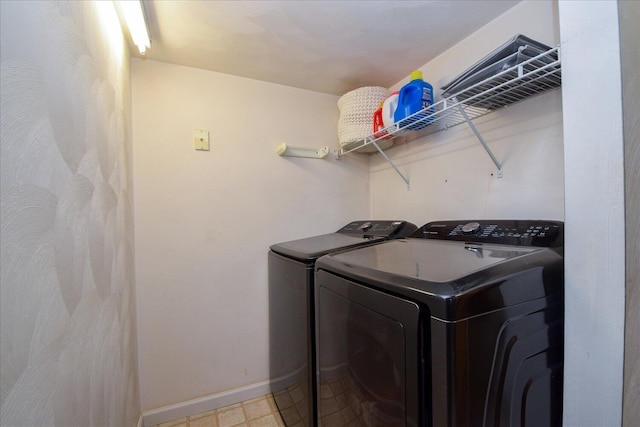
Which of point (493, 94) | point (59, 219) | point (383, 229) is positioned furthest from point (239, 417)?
point (493, 94)

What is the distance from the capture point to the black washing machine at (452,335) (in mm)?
638

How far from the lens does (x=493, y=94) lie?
1.21 metres

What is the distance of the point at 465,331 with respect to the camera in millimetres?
631

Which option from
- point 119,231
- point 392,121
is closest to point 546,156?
point 392,121

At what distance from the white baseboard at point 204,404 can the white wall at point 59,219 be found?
602 millimetres

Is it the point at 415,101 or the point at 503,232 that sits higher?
the point at 415,101

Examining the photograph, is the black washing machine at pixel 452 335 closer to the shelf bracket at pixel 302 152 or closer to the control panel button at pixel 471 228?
the control panel button at pixel 471 228

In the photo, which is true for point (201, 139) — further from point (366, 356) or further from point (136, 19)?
point (366, 356)

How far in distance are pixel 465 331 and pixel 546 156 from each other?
3.46 feet

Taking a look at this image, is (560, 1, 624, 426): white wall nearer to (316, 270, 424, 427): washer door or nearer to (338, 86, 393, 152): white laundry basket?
(316, 270, 424, 427): washer door

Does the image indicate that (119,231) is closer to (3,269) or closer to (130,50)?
(3,269)

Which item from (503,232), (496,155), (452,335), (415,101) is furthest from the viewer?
(415,101)

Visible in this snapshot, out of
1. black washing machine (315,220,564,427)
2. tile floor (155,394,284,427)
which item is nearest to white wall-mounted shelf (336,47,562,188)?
black washing machine (315,220,564,427)

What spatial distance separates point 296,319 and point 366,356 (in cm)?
64
